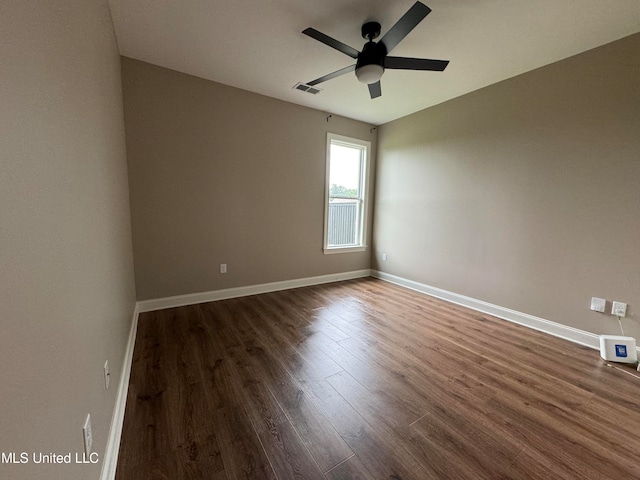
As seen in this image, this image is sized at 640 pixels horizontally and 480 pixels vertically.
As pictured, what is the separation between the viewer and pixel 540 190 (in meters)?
2.66

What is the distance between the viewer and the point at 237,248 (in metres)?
3.39

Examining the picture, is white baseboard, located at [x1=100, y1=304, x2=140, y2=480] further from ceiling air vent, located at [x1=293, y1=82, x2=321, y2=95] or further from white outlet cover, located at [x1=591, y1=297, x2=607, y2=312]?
white outlet cover, located at [x1=591, y1=297, x2=607, y2=312]

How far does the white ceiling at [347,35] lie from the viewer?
1.88m

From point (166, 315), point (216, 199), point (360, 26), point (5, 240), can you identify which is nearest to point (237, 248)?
point (216, 199)

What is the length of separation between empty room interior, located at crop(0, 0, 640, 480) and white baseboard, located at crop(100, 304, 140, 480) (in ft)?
0.07

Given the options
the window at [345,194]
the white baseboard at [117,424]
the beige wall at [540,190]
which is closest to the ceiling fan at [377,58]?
the beige wall at [540,190]

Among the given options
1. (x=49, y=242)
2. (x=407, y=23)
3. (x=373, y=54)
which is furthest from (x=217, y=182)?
(x=49, y=242)

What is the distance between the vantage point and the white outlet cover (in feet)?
7.59

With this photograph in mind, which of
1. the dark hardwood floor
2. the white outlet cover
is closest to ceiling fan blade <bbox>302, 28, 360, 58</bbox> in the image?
the dark hardwood floor

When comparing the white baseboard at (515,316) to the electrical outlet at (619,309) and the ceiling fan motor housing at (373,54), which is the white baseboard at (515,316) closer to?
the electrical outlet at (619,309)

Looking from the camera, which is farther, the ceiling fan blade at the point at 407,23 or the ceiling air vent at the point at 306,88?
the ceiling air vent at the point at 306,88

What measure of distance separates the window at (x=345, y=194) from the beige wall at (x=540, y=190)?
0.91 meters

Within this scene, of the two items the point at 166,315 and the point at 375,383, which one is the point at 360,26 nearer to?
the point at 375,383

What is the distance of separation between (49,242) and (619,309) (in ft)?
12.5
